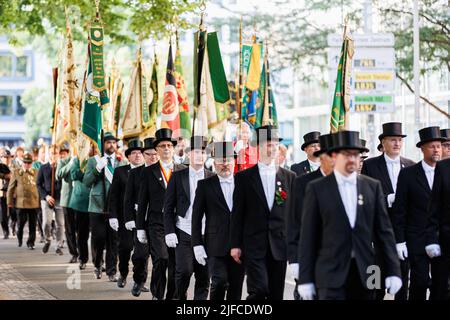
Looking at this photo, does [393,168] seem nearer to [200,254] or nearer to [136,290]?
[200,254]

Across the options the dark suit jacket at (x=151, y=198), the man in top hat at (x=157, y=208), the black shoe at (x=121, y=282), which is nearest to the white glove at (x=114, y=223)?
the black shoe at (x=121, y=282)

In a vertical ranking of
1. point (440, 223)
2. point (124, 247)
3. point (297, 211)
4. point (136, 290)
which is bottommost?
point (136, 290)

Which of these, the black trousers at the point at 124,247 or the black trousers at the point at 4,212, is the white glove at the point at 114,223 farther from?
the black trousers at the point at 4,212

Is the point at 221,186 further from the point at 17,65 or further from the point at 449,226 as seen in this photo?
the point at 17,65

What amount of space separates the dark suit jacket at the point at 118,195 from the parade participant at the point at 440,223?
666cm

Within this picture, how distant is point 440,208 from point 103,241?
8.23 metres

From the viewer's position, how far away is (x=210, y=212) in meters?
12.5

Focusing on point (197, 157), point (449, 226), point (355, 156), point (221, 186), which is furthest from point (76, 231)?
point (355, 156)

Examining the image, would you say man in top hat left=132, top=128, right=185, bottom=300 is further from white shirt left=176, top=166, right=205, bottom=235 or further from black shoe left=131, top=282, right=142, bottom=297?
white shirt left=176, top=166, right=205, bottom=235

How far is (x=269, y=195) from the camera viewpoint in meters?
11.6

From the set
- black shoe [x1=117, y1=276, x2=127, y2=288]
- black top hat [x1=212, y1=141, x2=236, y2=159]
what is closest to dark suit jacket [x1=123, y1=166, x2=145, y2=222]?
black shoe [x1=117, y1=276, x2=127, y2=288]

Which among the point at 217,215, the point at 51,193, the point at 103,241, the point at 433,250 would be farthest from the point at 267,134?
the point at 51,193

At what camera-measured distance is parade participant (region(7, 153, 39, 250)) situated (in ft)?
86.2
